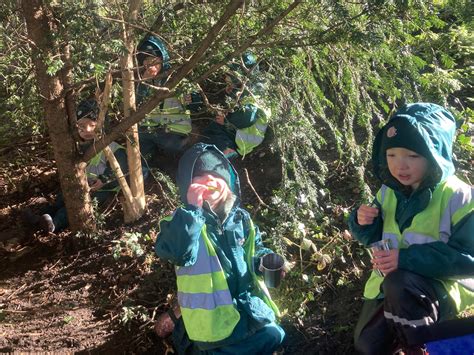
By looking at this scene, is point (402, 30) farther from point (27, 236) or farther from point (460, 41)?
point (27, 236)

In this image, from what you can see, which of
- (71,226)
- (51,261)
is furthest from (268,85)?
(51,261)

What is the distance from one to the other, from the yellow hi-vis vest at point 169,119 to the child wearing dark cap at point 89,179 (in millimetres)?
392

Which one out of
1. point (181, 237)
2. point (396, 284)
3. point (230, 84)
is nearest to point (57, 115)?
point (230, 84)

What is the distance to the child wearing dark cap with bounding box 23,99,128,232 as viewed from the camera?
3.63 metres

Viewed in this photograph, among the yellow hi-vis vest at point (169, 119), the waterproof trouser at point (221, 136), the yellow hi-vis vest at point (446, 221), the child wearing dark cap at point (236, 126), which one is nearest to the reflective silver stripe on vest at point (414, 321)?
the yellow hi-vis vest at point (446, 221)

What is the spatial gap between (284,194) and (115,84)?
142 centimetres

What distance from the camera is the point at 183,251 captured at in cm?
241

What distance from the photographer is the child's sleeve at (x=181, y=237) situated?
7.86ft

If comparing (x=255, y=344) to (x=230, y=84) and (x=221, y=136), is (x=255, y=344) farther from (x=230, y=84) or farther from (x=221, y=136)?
(x=221, y=136)

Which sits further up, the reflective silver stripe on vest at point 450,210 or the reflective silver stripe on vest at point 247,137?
the reflective silver stripe on vest at point 450,210

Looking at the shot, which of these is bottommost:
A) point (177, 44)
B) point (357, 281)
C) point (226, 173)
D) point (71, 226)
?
point (357, 281)

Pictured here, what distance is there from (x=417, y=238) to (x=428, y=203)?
18 centimetres

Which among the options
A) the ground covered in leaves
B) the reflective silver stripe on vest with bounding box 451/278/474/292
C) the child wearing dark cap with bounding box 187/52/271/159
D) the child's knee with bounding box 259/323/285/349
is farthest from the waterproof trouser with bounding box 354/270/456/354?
the child wearing dark cap with bounding box 187/52/271/159

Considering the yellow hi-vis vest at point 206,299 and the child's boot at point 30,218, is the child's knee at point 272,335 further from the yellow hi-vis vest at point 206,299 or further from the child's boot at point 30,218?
the child's boot at point 30,218
